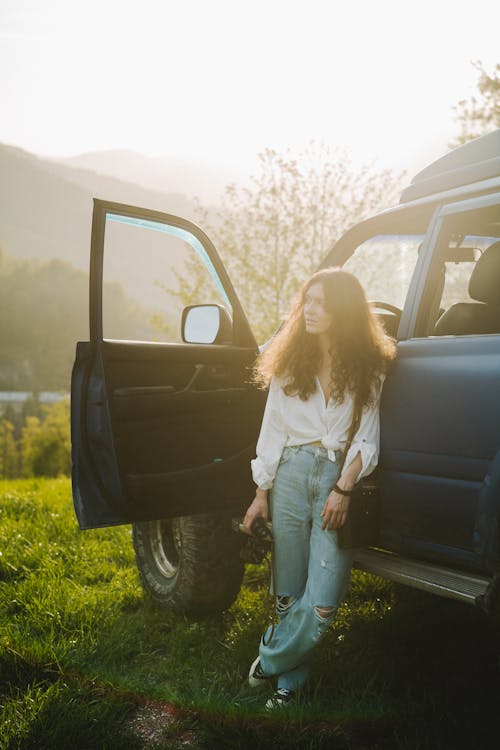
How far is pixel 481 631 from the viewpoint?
12.1ft

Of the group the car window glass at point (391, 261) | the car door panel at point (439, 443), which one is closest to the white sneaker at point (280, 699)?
the car door panel at point (439, 443)

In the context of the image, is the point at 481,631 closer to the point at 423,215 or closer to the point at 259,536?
the point at 259,536

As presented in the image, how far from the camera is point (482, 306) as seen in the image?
314cm

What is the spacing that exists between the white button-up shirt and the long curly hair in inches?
1.5

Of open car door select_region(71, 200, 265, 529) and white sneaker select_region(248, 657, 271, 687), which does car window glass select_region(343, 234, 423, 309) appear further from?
white sneaker select_region(248, 657, 271, 687)

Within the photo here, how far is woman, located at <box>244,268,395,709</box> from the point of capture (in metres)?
2.82

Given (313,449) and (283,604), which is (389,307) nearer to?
(313,449)

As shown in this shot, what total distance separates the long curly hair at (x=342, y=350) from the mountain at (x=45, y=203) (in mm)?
125871

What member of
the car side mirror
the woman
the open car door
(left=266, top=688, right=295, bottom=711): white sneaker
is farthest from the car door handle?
(left=266, top=688, right=295, bottom=711): white sneaker

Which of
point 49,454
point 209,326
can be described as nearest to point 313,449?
point 209,326

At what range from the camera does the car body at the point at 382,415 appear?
259cm

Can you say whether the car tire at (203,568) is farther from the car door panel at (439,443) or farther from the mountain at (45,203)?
the mountain at (45,203)

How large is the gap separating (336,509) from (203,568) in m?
1.26

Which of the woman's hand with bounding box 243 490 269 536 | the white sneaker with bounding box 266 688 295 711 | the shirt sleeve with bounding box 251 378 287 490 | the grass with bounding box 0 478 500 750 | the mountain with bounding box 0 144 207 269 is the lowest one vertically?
the grass with bounding box 0 478 500 750
